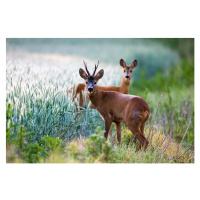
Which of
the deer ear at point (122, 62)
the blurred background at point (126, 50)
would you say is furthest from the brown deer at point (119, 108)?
the blurred background at point (126, 50)

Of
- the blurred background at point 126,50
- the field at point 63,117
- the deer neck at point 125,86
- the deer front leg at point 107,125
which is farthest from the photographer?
the blurred background at point 126,50

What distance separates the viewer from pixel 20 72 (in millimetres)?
7305

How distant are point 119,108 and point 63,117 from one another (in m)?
1.17

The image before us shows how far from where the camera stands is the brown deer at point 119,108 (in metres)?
6.52

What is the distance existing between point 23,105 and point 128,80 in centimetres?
283

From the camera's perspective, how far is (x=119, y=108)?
272 inches

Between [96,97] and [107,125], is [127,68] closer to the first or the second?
[96,97]

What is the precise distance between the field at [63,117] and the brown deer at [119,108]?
353mm

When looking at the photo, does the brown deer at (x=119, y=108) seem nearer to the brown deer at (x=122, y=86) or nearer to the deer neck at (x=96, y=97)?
the deer neck at (x=96, y=97)

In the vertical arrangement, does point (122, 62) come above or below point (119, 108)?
above

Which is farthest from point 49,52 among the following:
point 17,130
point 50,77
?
point 17,130

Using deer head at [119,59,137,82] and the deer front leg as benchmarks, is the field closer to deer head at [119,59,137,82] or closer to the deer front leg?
the deer front leg

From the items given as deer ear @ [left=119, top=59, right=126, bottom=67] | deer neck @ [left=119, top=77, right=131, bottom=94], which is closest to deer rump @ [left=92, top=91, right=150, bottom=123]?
deer ear @ [left=119, top=59, right=126, bottom=67]

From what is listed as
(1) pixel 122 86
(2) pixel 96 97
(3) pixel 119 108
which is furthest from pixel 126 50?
(3) pixel 119 108
